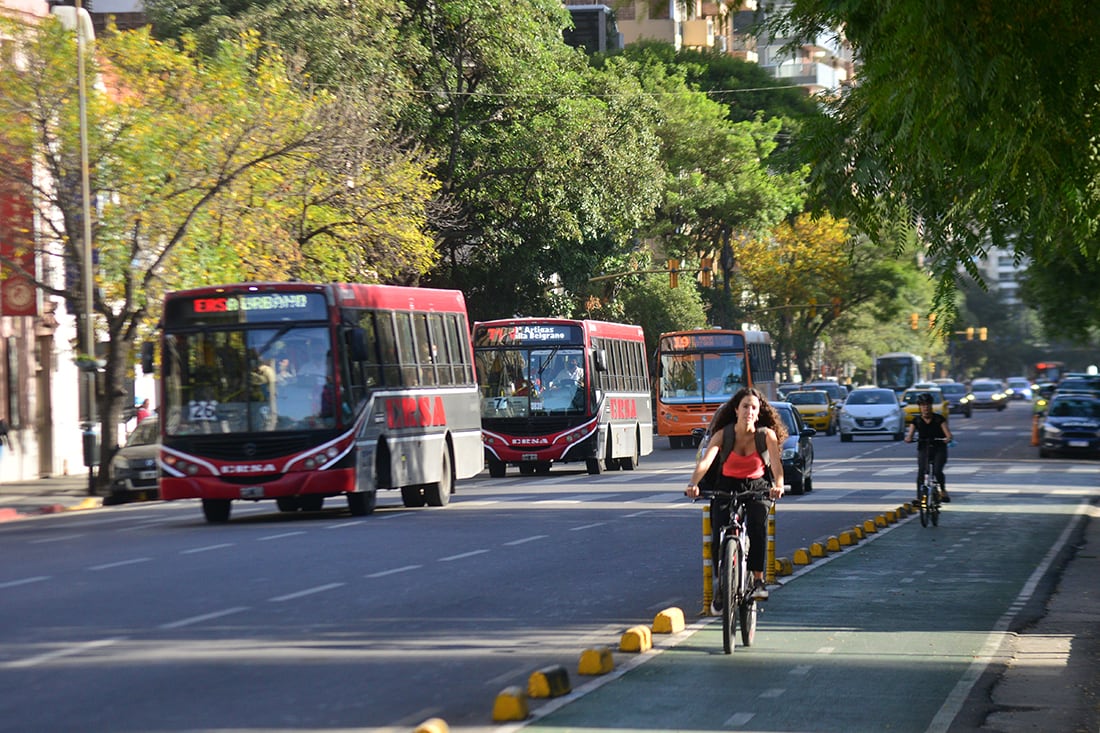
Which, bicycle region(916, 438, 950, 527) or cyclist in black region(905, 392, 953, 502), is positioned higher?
cyclist in black region(905, 392, 953, 502)

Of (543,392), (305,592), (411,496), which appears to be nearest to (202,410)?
(411,496)

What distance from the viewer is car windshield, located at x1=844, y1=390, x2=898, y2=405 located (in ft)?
190

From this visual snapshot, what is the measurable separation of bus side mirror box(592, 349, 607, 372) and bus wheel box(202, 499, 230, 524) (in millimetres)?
14319

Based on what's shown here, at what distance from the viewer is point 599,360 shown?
3834 centimetres

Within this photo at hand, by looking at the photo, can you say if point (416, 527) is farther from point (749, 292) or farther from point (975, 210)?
point (749, 292)

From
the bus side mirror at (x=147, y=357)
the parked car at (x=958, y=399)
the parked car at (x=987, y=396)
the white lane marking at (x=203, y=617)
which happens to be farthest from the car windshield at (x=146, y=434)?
the parked car at (x=987, y=396)

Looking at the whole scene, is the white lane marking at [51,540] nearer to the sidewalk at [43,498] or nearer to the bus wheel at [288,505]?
the bus wheel at [288,505]

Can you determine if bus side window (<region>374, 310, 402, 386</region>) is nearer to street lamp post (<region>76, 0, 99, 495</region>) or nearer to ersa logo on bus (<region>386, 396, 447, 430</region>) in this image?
ersa logo on bus (<region>386, 396, 447, 430</region>)

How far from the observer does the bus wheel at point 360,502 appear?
25047mm

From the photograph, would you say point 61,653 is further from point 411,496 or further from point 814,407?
point 814,407

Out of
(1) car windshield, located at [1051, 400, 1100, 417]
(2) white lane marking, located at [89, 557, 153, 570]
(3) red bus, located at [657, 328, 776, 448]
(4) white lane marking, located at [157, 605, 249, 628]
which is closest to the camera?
(4) white lane marking, located at [157, 605, 249, 628]

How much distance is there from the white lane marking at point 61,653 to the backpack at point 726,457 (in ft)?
13.5

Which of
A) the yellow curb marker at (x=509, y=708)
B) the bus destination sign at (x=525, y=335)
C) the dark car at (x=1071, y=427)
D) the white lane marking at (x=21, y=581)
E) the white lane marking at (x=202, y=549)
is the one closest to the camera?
the yellow curb marker at (x=509, y=708)

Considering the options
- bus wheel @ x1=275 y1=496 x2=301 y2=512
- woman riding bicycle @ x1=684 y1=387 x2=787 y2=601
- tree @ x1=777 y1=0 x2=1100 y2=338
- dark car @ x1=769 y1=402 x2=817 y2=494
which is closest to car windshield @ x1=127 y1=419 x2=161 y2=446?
bus wheel @ x1=275 y1=496 x2=301 y2=512
